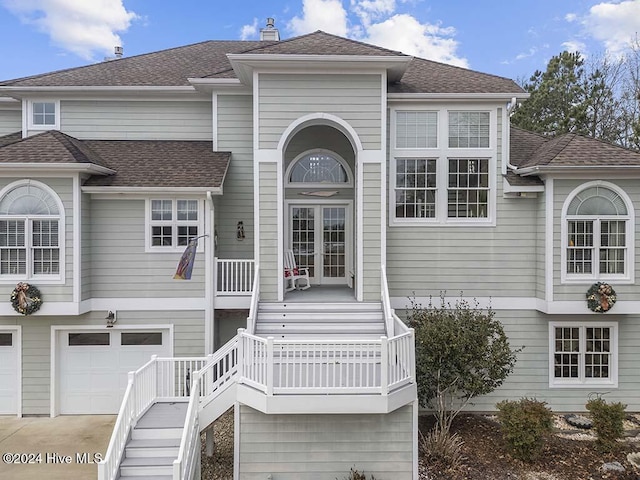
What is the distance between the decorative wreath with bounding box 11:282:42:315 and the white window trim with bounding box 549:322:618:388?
36.7 feet

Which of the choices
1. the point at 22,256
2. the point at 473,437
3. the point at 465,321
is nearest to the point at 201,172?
the point at 22,256

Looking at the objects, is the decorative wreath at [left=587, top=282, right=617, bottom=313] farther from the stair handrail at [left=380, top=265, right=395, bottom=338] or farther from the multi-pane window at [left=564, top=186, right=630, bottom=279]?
the stair handrail at [left=380, top=265, right=395, bottom=338]

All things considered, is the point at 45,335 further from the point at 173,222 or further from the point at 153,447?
the point at 153,447

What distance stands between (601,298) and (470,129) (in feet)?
15.2

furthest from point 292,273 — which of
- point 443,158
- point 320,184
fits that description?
point 443,158

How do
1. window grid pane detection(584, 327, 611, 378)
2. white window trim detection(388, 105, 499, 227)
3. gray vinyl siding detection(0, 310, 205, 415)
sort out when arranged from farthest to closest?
white window trim detection(388, 105, 499, 227) → window grid pane detection(584, 327, 611, 378) → gray vinyl siding detection(0, 310, 205, 415)

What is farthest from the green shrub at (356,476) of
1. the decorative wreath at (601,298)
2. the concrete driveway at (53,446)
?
the decorative wreath at (601,298)

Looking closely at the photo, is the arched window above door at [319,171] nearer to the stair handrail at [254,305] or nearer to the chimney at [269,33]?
the stair handrail at [254,305]

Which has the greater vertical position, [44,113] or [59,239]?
[44,113]

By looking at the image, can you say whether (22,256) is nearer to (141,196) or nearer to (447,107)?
(141,196)

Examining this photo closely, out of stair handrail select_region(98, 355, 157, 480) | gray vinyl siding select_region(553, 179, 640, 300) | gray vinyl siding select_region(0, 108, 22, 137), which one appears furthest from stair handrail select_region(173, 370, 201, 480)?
A: gray vinyl siding select_region(0, 108, 22, 137)

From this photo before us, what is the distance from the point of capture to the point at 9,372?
31.2ft

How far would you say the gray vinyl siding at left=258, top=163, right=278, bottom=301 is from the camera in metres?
8.77

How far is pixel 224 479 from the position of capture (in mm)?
Result: 7152
